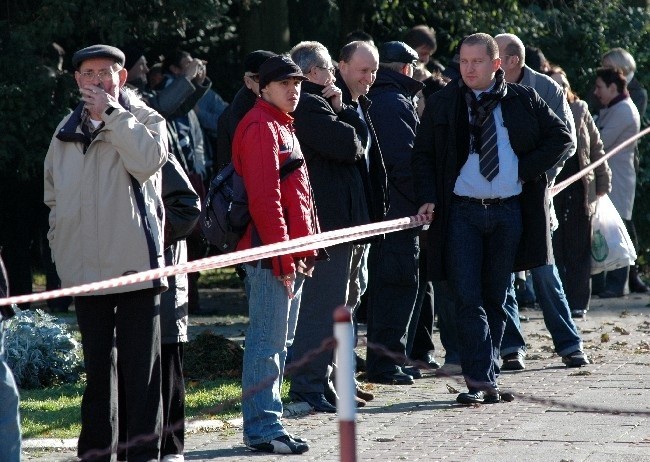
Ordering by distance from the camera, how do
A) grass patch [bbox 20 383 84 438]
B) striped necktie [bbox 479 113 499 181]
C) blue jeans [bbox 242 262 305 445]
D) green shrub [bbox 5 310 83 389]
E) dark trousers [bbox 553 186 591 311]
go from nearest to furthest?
1. blue jeans [bbox 242 262 305 445]
2. grass patch [bbox 20 383 84 438]
3. striped necktie [bbox 479 113 499 181]
4. green shrub [bbox 5 310 83 389]
5. dark trousers [bbox 553 186 591 311]

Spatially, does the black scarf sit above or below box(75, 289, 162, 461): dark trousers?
above

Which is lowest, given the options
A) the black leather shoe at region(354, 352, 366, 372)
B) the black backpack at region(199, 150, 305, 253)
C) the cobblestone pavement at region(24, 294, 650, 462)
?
the cobblestone pavement at region(24, 294, 650, 462)

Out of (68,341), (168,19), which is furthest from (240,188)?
(168,19)

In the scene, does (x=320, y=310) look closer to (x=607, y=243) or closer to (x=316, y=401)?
(x=316, y=401)

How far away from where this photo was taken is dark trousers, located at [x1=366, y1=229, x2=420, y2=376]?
30.2 feet

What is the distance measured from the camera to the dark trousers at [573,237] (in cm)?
1187

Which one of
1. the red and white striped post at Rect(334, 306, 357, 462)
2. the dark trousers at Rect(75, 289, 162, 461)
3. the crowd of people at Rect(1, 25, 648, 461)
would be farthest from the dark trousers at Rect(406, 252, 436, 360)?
the red and white striped post at Rect(334, 306, 357, 462)

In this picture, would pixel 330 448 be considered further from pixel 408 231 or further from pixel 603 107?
pixel 603 107

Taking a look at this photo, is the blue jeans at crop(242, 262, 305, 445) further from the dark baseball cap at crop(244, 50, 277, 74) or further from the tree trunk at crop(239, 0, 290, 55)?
the tree trunk at crop(239, 0, 290, 55)

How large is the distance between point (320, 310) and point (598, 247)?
442 centimetres

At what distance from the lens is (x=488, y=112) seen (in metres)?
8.40

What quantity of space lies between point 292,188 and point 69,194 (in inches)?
49.9

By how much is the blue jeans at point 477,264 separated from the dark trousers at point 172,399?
6.77 ft

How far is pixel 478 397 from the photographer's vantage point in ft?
27.4
